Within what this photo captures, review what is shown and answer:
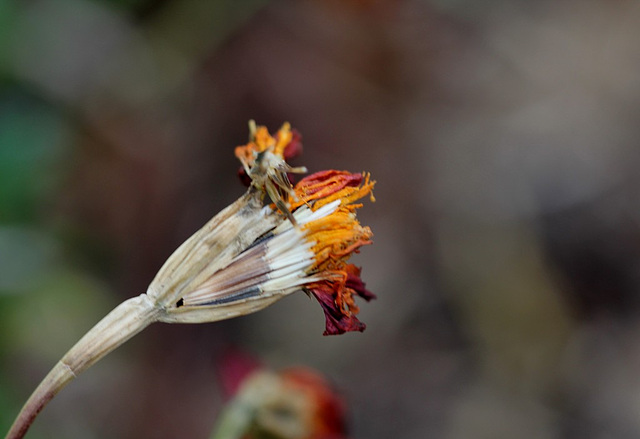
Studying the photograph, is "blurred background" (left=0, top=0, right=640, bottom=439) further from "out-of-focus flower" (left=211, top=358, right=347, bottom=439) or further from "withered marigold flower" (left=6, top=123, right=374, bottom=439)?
"withered marigold flower" (left=6, top=123, right=374, bottom=439)

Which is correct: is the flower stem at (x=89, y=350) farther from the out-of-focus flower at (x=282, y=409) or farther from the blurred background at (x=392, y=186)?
the blurred background at (x=392, y=186)

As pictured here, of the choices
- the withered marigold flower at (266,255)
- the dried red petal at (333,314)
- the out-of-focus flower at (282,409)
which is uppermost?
the withered marigold flower at (266,255)

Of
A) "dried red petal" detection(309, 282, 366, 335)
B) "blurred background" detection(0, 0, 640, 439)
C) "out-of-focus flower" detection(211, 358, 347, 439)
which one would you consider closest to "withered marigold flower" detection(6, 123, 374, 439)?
"dried red petal" detection(309, 282, 366, 335)

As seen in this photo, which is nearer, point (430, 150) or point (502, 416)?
point (502, 416)

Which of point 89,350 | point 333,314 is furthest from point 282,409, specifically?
point 89,350

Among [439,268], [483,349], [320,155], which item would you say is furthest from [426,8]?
[483,349]

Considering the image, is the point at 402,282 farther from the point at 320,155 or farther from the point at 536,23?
the point at 536,23

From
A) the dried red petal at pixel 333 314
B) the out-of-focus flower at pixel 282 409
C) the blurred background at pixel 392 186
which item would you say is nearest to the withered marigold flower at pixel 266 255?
the dried red petal at pixel 333 314

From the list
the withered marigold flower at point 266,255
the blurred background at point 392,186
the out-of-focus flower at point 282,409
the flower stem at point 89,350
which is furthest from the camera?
the blurred background at point 392,186

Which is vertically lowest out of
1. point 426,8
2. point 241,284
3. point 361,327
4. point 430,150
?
point 361,327
